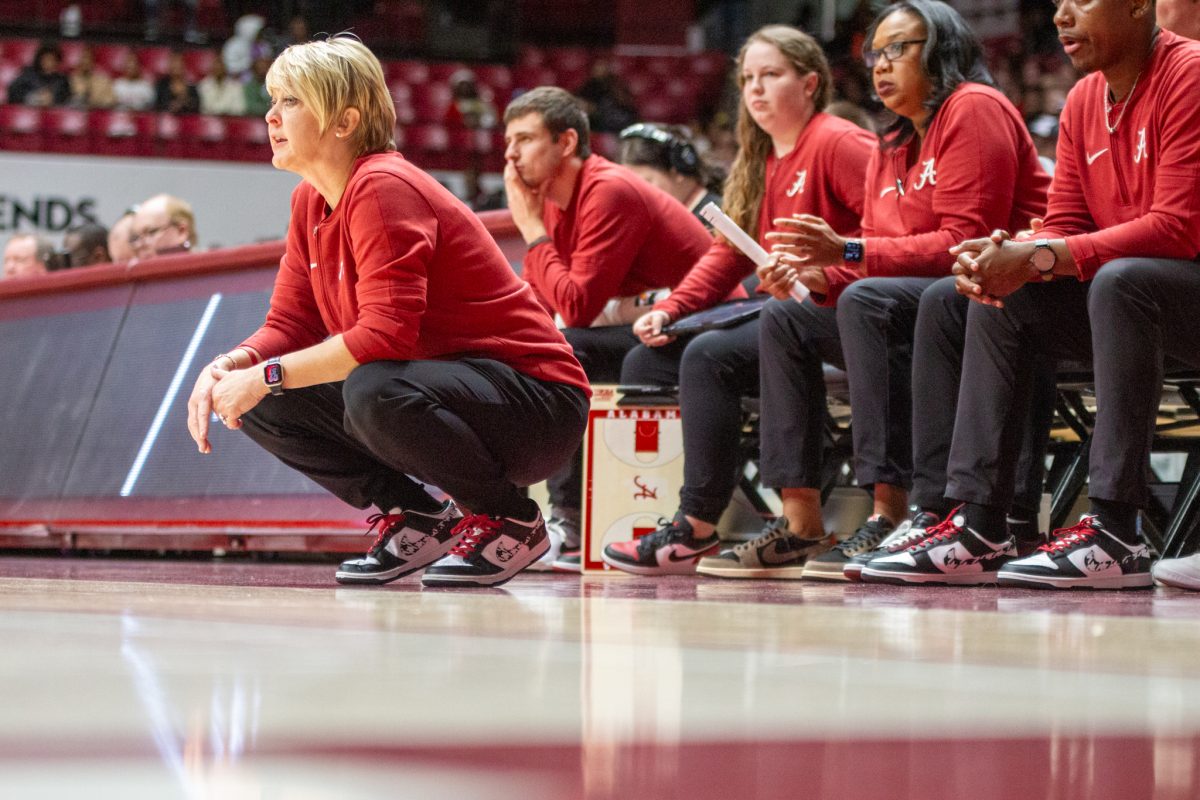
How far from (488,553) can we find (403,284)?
0.51 meters

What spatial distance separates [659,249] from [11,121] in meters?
8.24

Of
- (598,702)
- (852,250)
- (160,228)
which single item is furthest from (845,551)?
(160,228)

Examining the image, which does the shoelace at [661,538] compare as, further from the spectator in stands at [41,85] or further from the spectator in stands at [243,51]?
the spectator in stands at [243,51]

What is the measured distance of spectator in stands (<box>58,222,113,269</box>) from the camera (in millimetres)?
6227

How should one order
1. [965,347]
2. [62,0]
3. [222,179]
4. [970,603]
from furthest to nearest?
[62,0] < [222,179] < [965,347] < [970,603]

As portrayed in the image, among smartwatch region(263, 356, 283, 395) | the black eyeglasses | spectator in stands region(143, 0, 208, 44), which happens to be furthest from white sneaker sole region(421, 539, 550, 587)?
spectator in stands region(143, 0, 208, 44)

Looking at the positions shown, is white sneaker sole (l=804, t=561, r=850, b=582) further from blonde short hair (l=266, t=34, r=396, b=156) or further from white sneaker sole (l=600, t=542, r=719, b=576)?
blonde short hair (l=266, t=34, r=396, b=156)

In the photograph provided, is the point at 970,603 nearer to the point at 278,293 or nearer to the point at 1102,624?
the point at 1102,624

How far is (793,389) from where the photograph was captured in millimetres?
3008

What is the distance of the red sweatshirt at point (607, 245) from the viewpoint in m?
3.65

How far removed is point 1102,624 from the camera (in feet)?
5.64

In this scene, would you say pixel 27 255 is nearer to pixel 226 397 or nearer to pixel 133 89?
pixel 226 397

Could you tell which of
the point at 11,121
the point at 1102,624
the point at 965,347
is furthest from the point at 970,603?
the point at 11,121

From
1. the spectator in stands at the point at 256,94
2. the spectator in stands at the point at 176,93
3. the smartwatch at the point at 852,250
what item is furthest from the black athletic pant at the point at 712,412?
the spectator in stands at the point at 176,93
